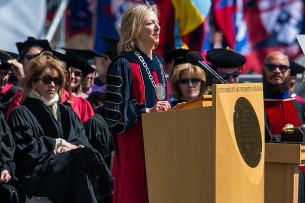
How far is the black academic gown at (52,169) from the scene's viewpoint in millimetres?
7262

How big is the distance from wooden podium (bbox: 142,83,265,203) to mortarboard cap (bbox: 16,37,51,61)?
3.99 metres

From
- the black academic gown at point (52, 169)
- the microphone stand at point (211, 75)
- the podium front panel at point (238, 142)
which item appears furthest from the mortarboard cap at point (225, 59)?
the microphone stand at point (211, 75)

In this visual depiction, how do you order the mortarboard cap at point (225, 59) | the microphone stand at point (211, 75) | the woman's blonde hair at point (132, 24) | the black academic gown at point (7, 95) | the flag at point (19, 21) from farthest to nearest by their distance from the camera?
the flag at point (19, 21) → the mortarboard cap at point (225, 59) → the black academic gown at point (7, 95) → the woman's blonde hair at point (132, 24) → the microphone stand at point (211, 75)

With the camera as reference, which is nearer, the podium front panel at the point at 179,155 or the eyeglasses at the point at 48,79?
the podium front panel at the point at 179,155

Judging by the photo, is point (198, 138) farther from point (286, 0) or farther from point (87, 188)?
point (286, 0)

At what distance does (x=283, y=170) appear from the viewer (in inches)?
271

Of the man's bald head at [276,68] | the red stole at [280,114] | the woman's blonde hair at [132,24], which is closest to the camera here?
the woman's blonde hair at [132,24]

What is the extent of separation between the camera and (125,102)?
20.1 ft

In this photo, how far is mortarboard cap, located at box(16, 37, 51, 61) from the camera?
9.48 meters

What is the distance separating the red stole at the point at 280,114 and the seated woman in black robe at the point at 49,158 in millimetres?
2323

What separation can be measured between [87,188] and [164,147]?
5.89 feet

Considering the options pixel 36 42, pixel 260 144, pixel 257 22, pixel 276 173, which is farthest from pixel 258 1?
pixel 260 144

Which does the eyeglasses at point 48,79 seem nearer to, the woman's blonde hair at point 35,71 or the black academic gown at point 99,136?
the woman's blonde hair at point 35,71

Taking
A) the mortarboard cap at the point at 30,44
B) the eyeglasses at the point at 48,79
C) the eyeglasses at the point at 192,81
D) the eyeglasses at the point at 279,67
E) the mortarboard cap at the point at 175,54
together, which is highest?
the mortarboard cap at the point at 30,44
